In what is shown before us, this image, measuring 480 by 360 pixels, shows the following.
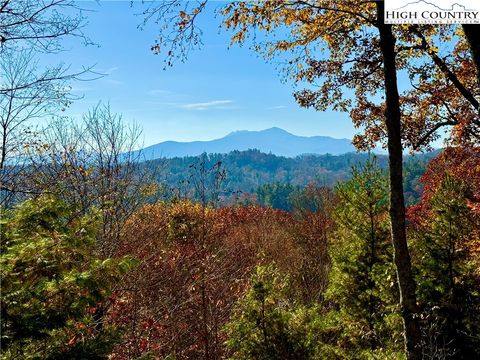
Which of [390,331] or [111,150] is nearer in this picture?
[390,331]

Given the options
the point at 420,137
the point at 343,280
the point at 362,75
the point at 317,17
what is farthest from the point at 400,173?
the point at 343,280

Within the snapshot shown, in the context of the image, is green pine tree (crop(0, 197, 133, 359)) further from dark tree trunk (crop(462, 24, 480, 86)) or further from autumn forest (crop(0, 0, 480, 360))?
dark tree trunk (crop(462, 24, 480, 86))

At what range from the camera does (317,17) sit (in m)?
6.38

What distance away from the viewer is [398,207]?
253 inches

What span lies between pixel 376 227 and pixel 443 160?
2695 millimetres

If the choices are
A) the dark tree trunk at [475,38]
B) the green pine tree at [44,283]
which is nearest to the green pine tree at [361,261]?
the dark tree trunk at [475,38]

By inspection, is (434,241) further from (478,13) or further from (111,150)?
(111,150)

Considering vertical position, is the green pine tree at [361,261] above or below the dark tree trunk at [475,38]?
below

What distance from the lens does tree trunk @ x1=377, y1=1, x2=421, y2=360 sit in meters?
6.28

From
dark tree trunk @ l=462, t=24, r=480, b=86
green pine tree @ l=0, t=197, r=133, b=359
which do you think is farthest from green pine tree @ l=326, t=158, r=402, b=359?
green pine tree @ l=0, t=197, r=133, b=359

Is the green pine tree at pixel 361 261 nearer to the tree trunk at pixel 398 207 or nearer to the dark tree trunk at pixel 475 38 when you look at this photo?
the tree trunk at pixel 398 207

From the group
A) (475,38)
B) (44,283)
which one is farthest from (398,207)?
(44,283)

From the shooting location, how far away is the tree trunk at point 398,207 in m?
6.28

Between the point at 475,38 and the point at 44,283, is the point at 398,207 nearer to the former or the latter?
the point at 475,38
